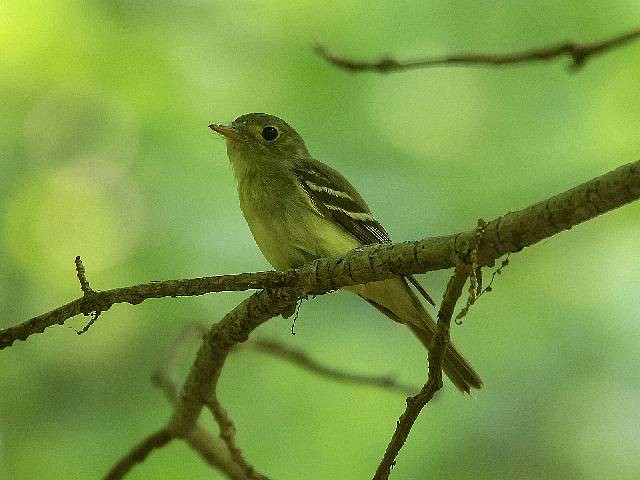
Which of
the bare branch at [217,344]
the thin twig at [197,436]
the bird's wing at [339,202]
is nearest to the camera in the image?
the bare branch at [217,344]

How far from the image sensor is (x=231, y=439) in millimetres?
3707

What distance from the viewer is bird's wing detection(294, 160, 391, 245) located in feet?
14.9

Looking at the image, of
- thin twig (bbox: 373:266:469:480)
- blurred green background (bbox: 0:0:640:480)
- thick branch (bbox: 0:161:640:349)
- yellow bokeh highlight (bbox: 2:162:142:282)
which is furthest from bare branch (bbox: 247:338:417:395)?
thin twig (bbox: 373:266:469:480)

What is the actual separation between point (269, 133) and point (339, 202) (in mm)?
668

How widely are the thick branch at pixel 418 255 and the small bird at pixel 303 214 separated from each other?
1.23 meters

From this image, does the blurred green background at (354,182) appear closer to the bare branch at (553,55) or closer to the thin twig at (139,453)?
the thin twig at (139,453)

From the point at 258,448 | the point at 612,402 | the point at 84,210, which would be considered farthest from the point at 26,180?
A: the point at 612,402

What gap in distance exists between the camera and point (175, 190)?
5.53 metres

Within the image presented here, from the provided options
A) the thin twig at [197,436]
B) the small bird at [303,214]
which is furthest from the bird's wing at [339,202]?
the thin twig at [197,436]

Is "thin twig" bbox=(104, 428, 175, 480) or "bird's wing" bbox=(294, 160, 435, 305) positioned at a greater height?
"bird's wing" bbox=(294, 160, 435, 305)

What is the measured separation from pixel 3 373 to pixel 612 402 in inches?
131

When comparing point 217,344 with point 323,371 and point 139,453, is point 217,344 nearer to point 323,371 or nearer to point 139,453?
point 323,371

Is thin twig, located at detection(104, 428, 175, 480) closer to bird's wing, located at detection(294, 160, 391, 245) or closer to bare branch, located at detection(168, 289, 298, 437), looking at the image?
bare branch, located at detection(168, 289, 298, 437)

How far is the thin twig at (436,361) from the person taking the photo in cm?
217
